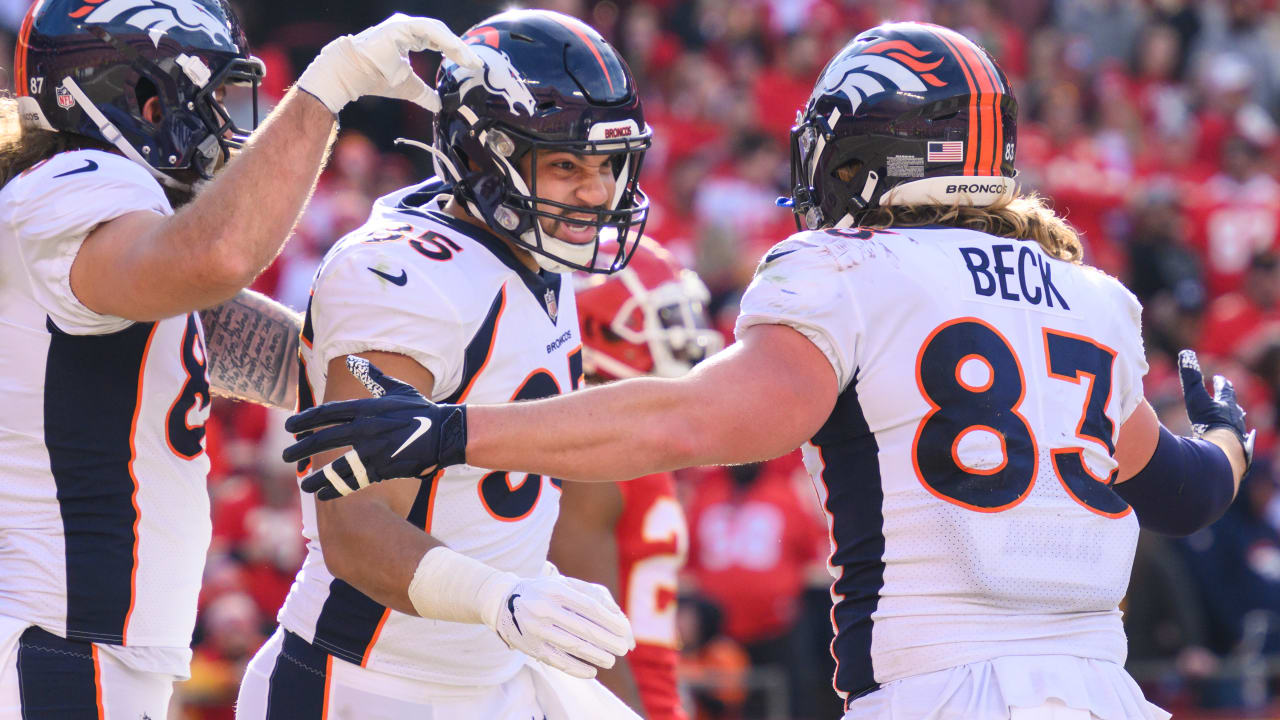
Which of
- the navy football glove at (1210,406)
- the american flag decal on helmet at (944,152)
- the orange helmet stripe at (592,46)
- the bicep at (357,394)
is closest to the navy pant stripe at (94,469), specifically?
the bicep at (357,394)

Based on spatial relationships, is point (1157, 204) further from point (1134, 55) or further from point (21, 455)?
point (21, 455)

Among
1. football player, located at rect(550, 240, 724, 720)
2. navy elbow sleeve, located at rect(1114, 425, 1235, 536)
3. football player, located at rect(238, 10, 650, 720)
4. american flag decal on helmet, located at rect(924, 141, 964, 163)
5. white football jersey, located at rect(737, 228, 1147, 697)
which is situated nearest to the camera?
white football jersey, located at rect(737, 228, 1147, 697)

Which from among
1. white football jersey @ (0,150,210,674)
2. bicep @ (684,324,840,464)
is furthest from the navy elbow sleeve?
white football jersey @ (0,150,210,674)

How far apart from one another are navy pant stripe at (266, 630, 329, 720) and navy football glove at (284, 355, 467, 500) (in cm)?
81

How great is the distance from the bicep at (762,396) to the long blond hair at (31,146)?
1.55 meters

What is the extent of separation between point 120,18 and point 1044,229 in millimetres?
1996

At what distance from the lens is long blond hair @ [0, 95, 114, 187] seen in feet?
11.2

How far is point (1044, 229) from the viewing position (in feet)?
10.2

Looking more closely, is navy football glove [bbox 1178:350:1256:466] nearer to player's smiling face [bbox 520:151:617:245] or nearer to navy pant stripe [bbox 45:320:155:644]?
player's smiling face [bbox 520:151:617:245]

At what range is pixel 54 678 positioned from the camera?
10.1ft

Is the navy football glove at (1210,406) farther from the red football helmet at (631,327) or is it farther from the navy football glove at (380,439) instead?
the navy football glove at (380,439)

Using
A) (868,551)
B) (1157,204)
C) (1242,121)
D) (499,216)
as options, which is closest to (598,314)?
(499,216)

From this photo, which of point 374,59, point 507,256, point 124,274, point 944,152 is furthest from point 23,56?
point 944,152

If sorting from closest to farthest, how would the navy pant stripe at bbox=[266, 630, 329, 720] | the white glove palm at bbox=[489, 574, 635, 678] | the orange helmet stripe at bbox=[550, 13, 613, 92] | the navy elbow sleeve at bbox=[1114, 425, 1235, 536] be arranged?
the white glove palm at bbox=[489, 574, 635, 678], the navy pant stripe at bbox=[266, 630, 329, 720], the navy elbow sleeve at bbox=[1114, 425, 1235, 536], the orange helmet stripe at bbox=[550, 13, 613, 92]
